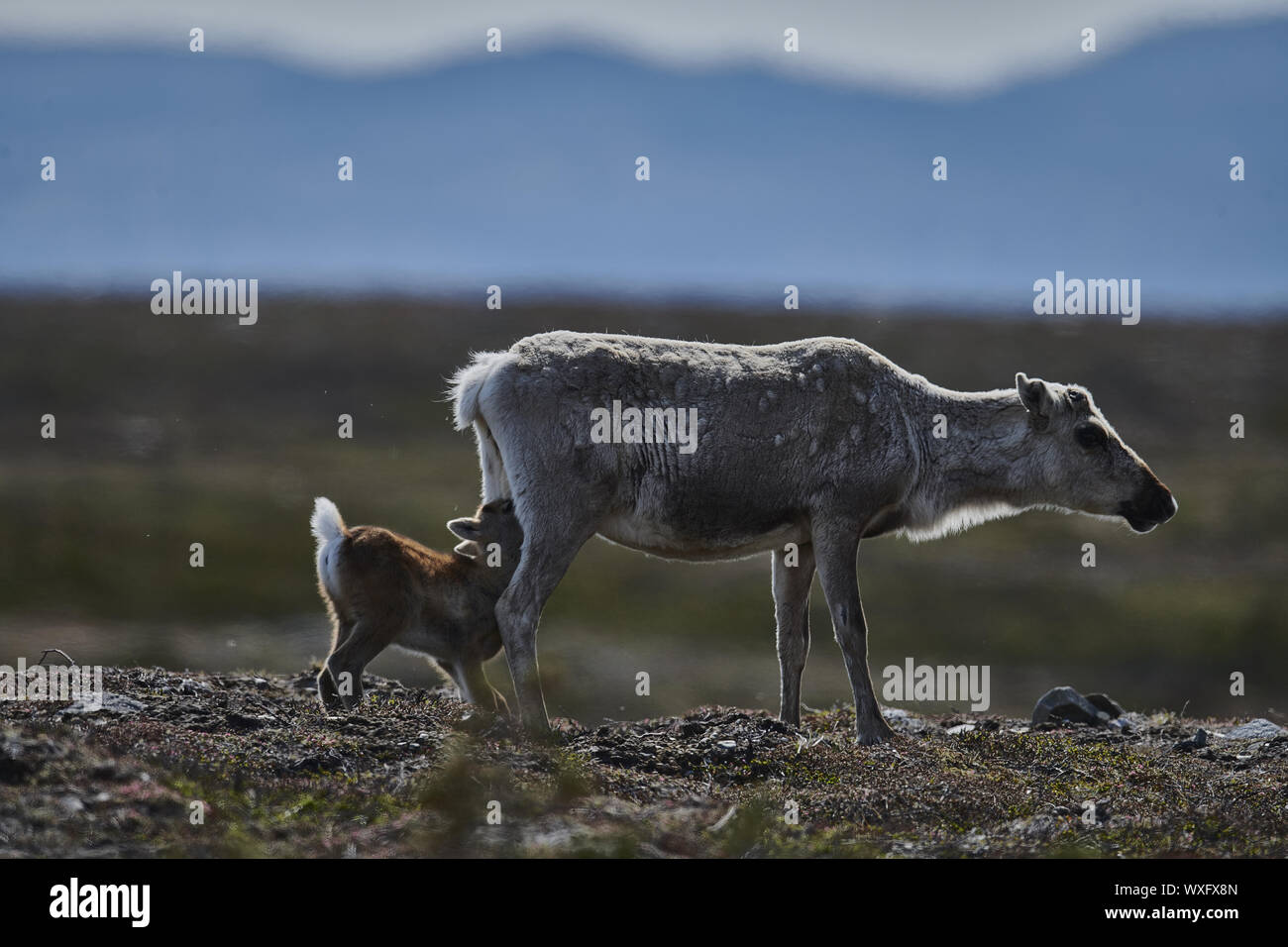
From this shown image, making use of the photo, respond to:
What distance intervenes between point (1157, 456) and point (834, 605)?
186 feet

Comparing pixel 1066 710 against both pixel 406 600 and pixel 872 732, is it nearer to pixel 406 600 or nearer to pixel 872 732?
pixel 872 732

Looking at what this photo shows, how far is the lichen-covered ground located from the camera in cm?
1056

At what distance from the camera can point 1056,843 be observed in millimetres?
11609

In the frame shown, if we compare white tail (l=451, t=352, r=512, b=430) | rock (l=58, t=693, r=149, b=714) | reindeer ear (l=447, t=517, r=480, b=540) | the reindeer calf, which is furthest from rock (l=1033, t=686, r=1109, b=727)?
rock (l=58, t=693, r=149, b=714)

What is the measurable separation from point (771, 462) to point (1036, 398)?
140 inches

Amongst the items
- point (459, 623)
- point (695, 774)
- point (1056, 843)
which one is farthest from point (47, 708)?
point (1056, 843)

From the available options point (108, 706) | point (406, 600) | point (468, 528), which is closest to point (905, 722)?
point (468, 528)

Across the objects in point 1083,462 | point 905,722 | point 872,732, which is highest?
point 1083,462

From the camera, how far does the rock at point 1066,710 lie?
58.5ft

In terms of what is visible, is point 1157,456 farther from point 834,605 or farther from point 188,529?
point 834,605

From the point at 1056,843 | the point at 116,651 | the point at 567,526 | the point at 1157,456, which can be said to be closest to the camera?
the point at 1056,843

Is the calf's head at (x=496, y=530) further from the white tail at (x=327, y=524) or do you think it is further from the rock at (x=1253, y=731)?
the rock at (x=1253, y=731)

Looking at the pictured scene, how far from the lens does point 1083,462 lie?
1669 cm

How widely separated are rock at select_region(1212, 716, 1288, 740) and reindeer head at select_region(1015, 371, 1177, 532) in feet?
9.23
